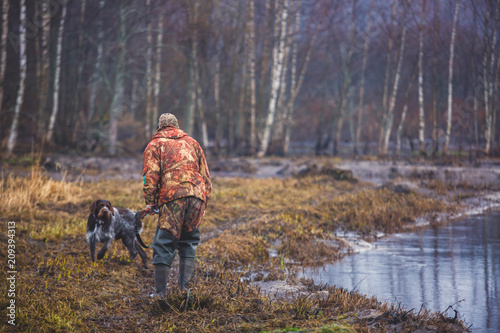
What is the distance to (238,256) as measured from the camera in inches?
302

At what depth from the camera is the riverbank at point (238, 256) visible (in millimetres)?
4688

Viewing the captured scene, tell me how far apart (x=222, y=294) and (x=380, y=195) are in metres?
8.72

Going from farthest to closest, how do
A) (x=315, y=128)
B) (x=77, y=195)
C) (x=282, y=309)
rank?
(x=315, y=128)
(x=77, y=195)
(x=282, y=309)

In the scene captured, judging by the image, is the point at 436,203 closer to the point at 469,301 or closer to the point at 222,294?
the point at 469,301

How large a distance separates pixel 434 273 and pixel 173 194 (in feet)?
13.1

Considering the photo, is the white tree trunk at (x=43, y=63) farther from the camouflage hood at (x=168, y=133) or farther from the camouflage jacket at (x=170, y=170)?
the camouflage jacket at (x=170, y=170)

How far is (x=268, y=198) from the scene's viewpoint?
13.1 m

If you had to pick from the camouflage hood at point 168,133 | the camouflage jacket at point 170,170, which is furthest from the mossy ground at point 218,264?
the camouflage hood at point 168,133

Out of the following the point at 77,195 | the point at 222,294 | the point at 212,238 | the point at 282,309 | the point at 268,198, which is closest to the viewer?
the point at 282,309

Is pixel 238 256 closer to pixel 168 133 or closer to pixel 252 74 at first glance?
pixel 168 133

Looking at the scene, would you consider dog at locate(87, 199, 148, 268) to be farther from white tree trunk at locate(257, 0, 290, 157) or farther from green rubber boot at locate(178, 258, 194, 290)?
white tree trunk at locate(257, 0, 290, 157)

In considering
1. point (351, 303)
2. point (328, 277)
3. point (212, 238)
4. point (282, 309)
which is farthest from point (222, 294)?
point (212, 238)

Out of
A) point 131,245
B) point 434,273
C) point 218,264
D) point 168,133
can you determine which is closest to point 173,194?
point 168,133

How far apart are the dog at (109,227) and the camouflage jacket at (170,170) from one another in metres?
1.20
